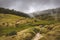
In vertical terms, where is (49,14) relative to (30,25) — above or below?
above

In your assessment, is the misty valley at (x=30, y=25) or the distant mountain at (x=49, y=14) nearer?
the misty valley at (x=30, y=25)

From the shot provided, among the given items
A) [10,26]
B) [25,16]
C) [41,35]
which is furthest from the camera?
[25,16]

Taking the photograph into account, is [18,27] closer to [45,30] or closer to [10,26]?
[10,26]

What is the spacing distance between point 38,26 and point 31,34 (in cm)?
96

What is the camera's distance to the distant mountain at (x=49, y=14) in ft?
44.9

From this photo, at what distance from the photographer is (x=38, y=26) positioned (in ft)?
41.2

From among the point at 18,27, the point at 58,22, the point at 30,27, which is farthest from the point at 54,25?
the point at 18,27

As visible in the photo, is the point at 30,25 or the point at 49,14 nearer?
the point at 30,25

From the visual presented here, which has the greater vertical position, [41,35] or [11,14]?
[11,14]

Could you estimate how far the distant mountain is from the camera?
13.7 meters

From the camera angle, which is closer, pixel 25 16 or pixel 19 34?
pixel 19 34

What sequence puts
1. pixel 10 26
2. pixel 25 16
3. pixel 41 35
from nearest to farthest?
pixel 41 35 < pixel 10 26 < pixel 25 16

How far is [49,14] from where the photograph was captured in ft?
46.8

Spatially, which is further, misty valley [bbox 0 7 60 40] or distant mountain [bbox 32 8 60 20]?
distant mountain [bbox 32 8 60 20]
